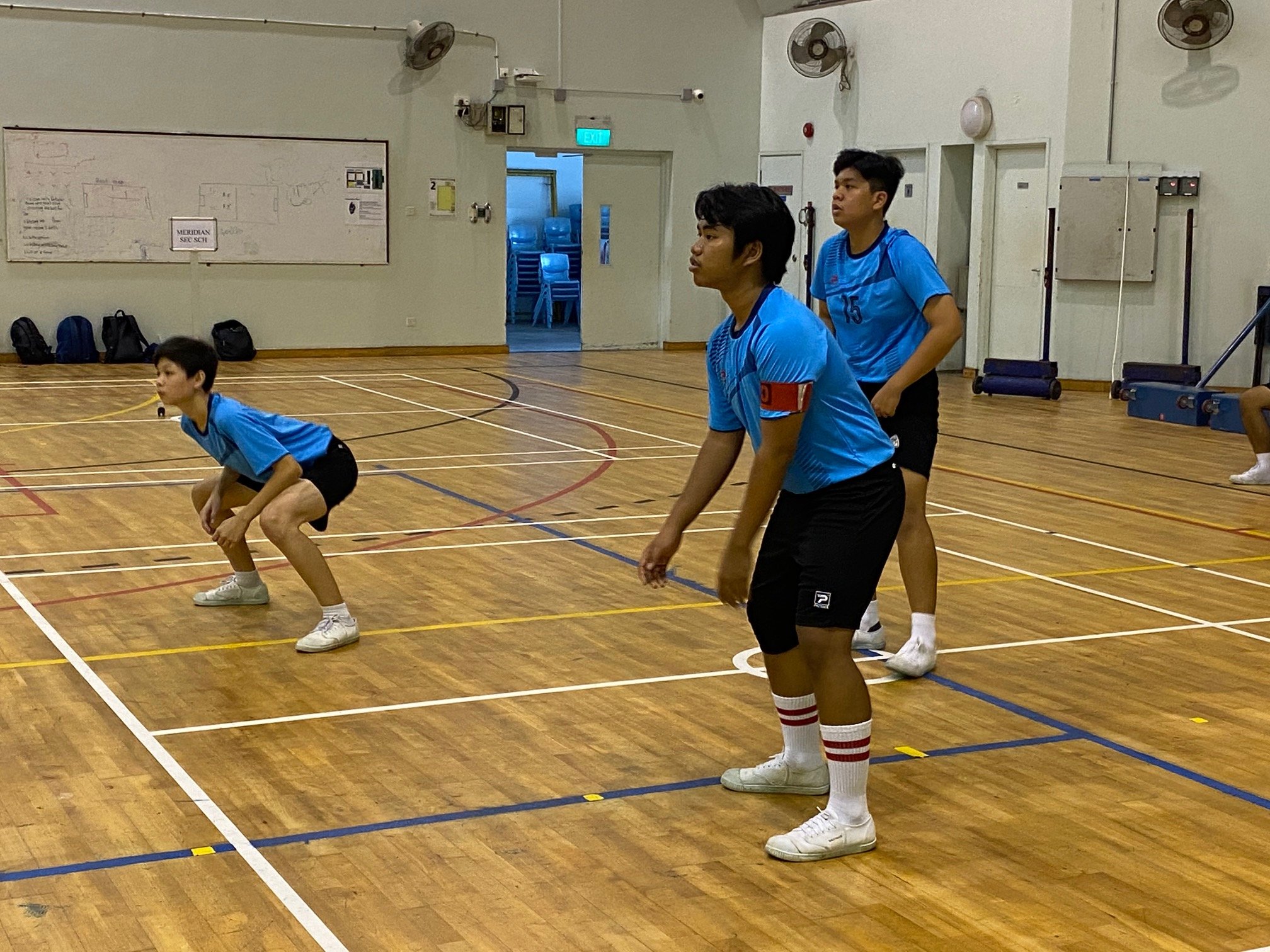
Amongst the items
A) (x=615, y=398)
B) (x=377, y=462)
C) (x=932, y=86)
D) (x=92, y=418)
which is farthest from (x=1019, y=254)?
(x=92, y=418)

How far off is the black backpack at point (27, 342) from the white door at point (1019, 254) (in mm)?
9639

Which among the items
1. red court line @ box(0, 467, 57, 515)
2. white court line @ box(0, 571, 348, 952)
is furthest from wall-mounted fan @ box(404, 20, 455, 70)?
white court line @ box(0, 571, 348, 952)

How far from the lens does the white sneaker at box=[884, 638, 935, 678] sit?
16.4 ft

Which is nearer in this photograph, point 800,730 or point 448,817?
point 448,817

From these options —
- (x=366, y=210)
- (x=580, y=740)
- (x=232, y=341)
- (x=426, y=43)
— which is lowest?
(x=580, y=740)

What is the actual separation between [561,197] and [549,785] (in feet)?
67.0

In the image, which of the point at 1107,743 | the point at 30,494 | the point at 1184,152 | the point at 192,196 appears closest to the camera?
the point at 1107,743

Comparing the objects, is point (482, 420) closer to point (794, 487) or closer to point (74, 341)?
point (74, 341)

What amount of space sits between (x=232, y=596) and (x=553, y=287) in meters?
16.9

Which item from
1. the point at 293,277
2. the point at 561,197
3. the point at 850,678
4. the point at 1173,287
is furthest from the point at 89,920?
the point at 561,197

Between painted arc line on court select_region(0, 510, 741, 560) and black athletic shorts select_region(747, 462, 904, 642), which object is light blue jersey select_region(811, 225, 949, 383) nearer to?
black athletic shorts select_region(747, 462, 904, 642)

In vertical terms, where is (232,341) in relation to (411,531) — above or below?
above

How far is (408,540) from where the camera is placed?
7172 millimetres

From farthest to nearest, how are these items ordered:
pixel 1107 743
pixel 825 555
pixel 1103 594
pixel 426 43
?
1. pixel 426 43
2. pixel 1103 594
3. pixel 1107 743
4. pixel 825 555
